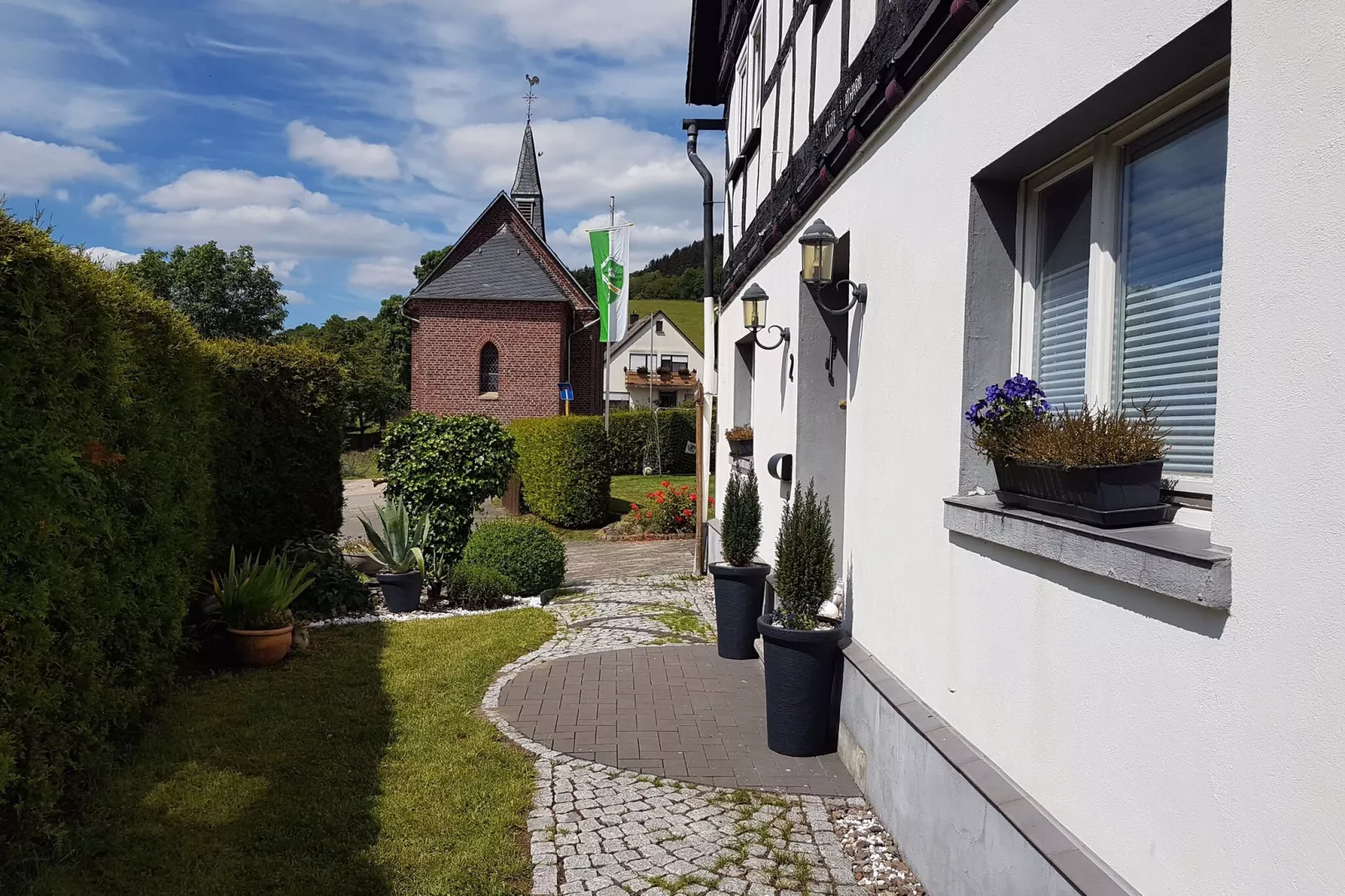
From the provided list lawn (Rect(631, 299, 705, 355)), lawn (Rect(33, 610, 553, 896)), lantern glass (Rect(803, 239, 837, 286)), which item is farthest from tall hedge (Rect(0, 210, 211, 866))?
lawn (Rect(631, 299, 705, 355))

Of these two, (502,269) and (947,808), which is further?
(502,269)

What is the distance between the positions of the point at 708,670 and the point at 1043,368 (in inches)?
162

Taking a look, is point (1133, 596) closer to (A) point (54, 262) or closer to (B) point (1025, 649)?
(B) point (1025, 649)

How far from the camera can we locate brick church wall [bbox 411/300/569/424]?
30344 millimetres

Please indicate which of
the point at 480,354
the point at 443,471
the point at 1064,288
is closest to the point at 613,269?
the point at 443,471

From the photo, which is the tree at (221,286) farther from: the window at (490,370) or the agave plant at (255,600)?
the agave plant at (255,600)

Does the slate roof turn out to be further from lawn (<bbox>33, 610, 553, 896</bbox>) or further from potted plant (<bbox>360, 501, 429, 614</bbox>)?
lawn (<bbox>33, 610, 553, 896</bbox>)

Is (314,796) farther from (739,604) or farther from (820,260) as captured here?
(820,260)

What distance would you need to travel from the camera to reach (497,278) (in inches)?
1225

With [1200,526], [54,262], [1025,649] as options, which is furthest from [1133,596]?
[54,262]

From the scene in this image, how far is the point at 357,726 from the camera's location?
528 cm

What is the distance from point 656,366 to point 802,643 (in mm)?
55061

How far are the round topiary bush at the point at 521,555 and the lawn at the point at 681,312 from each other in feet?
200

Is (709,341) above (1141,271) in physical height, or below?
above
